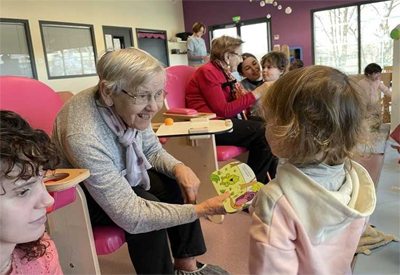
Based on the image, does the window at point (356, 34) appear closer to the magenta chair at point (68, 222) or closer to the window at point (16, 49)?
the window at point (16, 49)

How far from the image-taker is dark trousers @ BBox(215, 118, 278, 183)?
1.95 metres

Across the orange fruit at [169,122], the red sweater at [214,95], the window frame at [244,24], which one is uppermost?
the window frame at [244,24]

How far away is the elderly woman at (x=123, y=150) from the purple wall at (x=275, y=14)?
18.9ft

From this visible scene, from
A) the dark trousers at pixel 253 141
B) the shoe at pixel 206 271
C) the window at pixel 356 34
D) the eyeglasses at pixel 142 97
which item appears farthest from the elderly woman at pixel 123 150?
the window at pixel 356 34

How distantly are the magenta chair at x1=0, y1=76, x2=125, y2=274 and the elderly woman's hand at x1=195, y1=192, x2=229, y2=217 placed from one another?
25 centimetres

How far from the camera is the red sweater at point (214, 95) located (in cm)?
201

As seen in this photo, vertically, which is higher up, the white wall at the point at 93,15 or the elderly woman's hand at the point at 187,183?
the white wall at the point at 93,15

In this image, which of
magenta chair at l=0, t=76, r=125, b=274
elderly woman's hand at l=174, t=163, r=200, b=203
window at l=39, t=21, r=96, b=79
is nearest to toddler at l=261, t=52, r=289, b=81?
elderly woman's hand at l=174, t=163, r=200, b=203

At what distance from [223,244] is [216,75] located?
942mm

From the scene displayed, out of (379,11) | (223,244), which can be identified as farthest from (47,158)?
(379,11)

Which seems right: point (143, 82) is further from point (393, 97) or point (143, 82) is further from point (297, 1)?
point (297, 1)

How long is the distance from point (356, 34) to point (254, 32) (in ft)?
6.21

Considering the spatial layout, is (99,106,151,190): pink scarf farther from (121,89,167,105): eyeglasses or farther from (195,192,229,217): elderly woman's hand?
(195,192,229,217): elderly woman's hand

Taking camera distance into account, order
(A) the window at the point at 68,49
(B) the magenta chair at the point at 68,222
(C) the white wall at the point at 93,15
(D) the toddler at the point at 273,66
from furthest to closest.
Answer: (A) the window at the point at 68,49 → (C) the white wall at the point at 93,15 → (D) the toddler at the point at 273,66 → (B) the magenta chair at the point at 68,222
